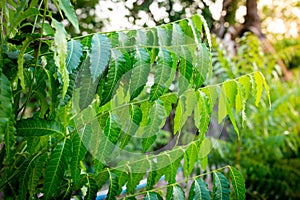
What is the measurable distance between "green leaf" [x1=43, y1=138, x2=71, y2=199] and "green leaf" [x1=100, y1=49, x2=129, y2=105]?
0.14 m

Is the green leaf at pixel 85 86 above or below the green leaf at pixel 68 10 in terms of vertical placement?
below

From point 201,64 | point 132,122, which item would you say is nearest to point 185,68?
point 201,64

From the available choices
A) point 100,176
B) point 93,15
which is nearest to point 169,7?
Answer: point 93,15

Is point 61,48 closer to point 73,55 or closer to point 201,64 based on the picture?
point 73,55

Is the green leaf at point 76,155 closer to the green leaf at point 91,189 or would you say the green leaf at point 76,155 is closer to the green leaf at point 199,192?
the green leaf at point 91,189

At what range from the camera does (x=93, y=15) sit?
162 cm

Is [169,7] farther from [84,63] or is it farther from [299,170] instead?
[299,170]

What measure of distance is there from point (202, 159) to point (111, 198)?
0.80 feet

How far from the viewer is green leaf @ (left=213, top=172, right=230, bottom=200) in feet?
2.54

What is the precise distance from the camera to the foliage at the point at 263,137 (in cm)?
204

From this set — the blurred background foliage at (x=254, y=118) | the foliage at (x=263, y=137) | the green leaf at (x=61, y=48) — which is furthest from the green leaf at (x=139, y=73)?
the foliage at (x=263, y=137)

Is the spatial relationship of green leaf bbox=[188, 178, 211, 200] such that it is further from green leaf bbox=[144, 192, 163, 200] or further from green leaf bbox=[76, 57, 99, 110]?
green leaf bbox=[76, 57, 99, 110]

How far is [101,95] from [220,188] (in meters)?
0.33

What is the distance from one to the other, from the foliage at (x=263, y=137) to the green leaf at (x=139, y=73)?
1.35m
